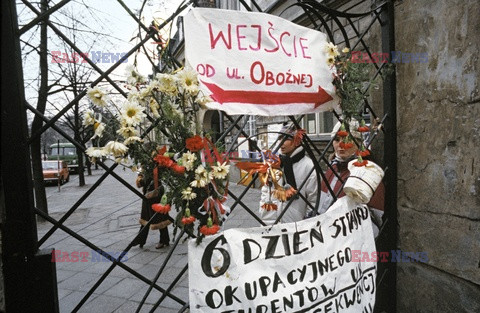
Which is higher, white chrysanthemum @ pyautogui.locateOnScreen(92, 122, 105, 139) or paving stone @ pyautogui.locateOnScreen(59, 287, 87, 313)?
white chrysanthemum @ pyautogui.locateOnScreen(92, 122, 105, 139)

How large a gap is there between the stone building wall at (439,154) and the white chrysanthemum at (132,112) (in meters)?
1.72

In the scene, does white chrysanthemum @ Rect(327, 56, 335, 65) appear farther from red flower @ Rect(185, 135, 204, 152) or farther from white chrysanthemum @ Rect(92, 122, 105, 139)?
white chrysanthemum @ Rect(92, 122, 105, 139)

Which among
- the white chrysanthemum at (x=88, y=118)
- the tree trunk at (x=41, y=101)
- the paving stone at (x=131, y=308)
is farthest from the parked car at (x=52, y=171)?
the white chrysanthemum at (x=88, y=118)

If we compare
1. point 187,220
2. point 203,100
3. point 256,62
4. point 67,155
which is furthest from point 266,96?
point 67,155

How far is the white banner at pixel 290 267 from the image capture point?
1304 mm

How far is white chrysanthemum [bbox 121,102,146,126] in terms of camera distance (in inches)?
43.5

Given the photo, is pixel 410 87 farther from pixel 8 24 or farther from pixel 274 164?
pixel 8 24

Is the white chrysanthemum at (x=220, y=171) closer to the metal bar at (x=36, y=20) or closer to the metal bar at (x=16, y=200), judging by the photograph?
the metal bar at (x=16, y=200)

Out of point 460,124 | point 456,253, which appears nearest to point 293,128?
point 460,124

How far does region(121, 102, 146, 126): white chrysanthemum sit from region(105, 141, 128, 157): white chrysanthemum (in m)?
0.10

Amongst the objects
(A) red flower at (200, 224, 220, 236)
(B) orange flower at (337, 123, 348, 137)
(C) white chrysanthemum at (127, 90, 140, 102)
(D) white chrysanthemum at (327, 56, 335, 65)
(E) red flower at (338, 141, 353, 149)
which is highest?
(D) white chrysanthemum at (327, 56, 335, 65)

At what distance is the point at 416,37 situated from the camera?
1.86 meters

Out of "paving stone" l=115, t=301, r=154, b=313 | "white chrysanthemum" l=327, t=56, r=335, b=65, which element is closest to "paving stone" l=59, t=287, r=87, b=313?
"paving stone" l=115, t=301, r=154, b=313

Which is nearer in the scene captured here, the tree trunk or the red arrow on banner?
the red arrow on banner
